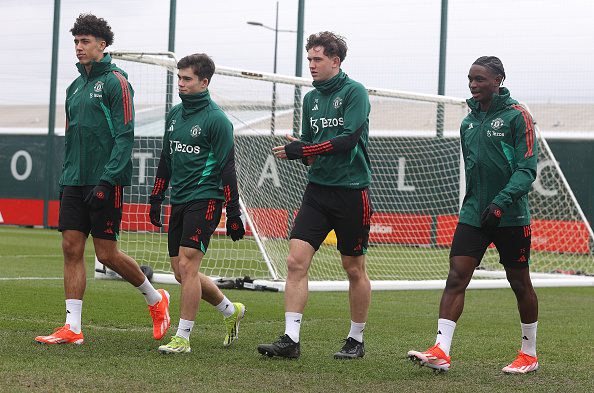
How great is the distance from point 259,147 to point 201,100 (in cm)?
702

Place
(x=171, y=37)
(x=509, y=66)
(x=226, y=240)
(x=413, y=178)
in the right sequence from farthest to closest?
(x=171, y=37) → (x=509, y=66) → (x=413, y=178) → (x=226, y=240)

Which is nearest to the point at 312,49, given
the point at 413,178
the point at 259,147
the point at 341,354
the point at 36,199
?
the point at 341,354

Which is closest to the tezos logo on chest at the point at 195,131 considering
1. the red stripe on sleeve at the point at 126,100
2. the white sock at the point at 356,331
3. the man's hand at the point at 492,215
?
the red stripe on sleeve at the point at 126,100

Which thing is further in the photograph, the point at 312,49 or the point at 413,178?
the point at 413,178

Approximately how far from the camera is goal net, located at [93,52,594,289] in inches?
514

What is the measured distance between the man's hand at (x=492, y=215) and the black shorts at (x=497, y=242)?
0.88 ft

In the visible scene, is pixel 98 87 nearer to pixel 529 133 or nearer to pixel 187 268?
pixel 187 268

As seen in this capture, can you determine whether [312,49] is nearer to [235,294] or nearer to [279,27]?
[235,294]

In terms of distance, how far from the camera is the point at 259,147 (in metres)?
14.2

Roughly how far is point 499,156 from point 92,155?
106 inches

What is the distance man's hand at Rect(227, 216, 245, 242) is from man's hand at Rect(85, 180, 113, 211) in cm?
81

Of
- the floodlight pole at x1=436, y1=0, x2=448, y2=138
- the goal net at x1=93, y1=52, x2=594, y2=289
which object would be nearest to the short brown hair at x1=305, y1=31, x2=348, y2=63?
the goal net at x1=93, y1=52, x2=594, y2=289

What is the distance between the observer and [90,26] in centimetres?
734

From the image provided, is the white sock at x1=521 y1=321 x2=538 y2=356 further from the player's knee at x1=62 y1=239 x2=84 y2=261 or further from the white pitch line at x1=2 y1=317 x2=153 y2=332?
the player's knee at x1=62 y1=239 x2=84 y2=261
